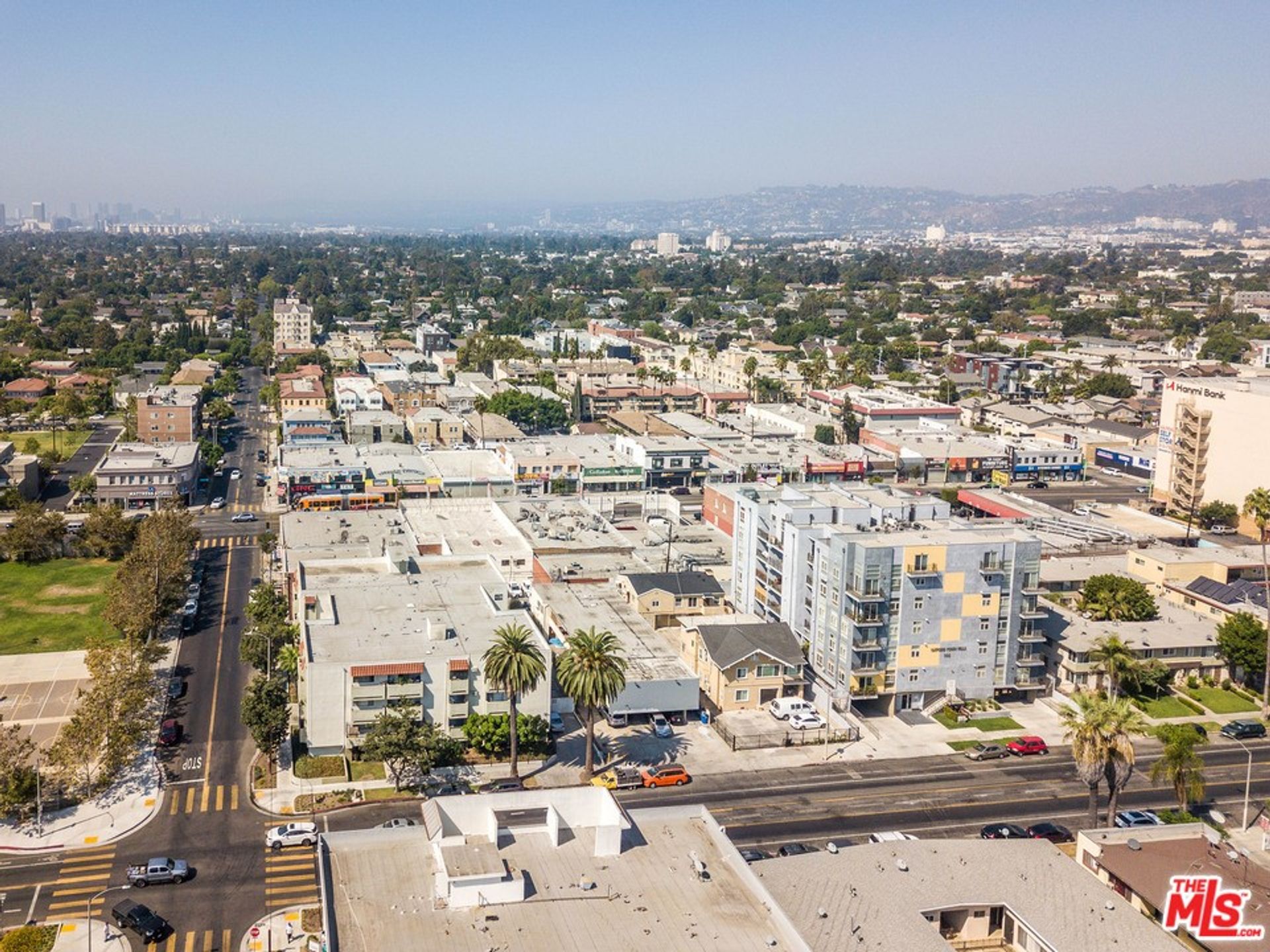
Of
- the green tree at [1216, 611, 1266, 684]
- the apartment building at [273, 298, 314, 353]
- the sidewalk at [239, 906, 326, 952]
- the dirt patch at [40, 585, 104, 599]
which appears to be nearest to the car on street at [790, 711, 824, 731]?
the green tree at [1216, 611, 1266, 684]

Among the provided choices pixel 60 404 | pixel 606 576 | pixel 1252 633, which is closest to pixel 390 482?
pixel 606 576

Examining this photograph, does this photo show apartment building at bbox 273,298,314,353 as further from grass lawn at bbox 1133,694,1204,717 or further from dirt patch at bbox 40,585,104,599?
grass lawn at bbox 1133,694,1204,717

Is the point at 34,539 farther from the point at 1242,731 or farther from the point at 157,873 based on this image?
the point at 1242,731

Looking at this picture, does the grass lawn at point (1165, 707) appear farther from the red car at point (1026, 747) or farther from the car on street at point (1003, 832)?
the car on street at point (1003, 832)

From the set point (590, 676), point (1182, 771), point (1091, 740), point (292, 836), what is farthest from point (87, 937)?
point (1182, 771)

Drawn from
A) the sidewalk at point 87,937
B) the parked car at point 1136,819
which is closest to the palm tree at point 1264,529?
the parked car at point 1136,819

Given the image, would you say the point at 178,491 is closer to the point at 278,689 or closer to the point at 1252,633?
the point at 278,689
